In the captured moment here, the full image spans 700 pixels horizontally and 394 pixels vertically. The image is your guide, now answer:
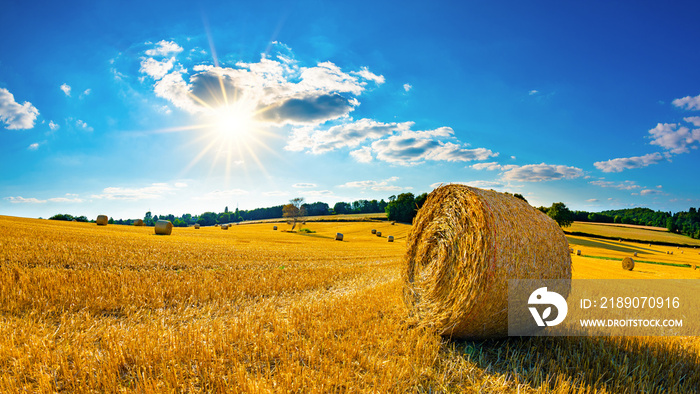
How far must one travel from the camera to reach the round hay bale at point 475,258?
489 centimetres

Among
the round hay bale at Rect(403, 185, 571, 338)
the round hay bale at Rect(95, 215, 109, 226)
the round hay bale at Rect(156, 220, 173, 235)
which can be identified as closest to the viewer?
the round hay bale at Rect(403, 185, 571, 338)

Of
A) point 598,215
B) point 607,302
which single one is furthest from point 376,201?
point 607,302

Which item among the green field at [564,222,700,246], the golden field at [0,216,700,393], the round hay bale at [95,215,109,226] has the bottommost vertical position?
the green field at [564,222,700,246]

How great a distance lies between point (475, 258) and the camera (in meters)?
5.06

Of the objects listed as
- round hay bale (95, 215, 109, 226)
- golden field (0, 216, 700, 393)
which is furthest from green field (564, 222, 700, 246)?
round hay bale (95, 215, 109, 226)

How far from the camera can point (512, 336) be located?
5297 millimetres

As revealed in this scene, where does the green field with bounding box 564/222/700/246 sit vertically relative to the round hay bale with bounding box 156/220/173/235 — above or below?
below

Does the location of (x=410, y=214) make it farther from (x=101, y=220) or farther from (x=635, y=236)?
(x=101, y=220)

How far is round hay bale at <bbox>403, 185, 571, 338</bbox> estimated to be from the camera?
4887 mm

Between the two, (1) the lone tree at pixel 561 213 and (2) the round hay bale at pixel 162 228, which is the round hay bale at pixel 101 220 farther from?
(1) the lone tree at pixel 561 213

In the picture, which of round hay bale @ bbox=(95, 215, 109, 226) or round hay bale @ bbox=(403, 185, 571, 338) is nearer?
round hay bale @ bbox=(403, 185, 571, 338)

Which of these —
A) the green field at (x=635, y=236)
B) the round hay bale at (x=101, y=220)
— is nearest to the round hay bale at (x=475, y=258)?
the round hay bale at (x=101, y=220)

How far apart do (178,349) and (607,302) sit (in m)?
9.90

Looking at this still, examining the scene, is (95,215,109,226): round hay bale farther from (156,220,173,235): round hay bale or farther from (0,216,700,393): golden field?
(0,216,700,393): golden field
